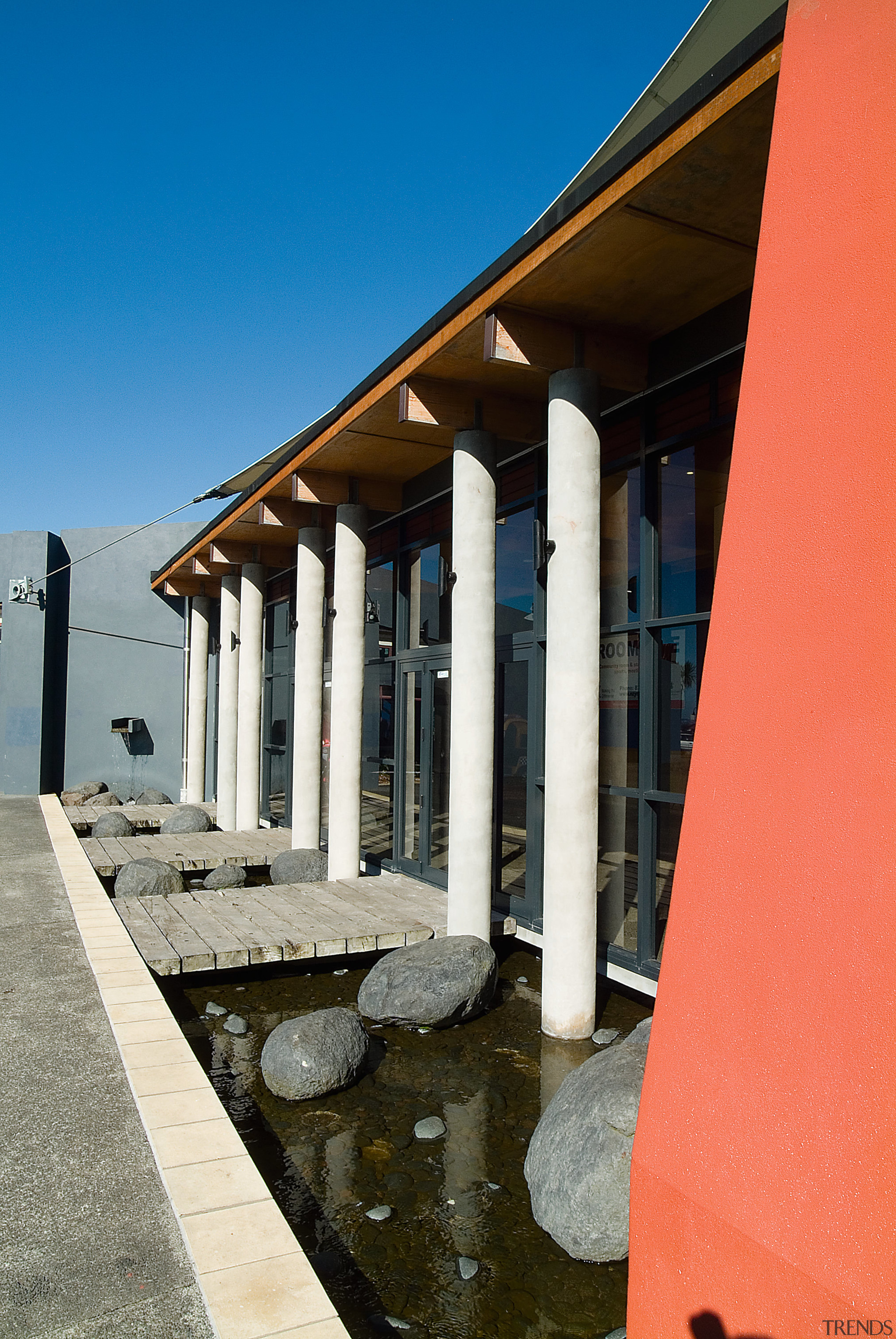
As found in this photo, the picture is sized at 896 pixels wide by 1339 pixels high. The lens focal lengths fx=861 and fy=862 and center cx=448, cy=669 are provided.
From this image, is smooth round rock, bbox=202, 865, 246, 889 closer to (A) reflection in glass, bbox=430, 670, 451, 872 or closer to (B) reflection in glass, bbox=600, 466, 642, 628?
(A) reflection in glass, bbox=430, 670, 451, 872

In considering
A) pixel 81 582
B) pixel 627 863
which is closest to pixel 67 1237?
pixel 627 863

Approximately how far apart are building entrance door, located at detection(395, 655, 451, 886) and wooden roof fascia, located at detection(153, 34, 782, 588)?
281 cm

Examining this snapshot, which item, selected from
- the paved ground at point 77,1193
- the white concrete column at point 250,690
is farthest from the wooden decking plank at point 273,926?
the white concrete column at point 250,690

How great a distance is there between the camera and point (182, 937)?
24.0ft

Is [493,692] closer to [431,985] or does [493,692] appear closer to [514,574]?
[514,574]

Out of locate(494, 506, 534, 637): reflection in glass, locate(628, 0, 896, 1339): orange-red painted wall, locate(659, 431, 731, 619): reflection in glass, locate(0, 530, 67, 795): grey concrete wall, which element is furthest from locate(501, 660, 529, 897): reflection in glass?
locate(0, 530, 67, 795): grey concrete wall

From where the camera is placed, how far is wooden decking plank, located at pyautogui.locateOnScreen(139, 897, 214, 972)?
675 cm

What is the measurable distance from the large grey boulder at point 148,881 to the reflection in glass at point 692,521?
6134 millimetres

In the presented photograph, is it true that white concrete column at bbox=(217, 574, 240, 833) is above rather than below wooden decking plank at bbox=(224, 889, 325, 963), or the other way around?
above

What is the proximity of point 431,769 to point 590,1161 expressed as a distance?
6.26 metres

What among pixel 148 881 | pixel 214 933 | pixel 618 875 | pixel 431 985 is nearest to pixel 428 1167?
pixel 431 985

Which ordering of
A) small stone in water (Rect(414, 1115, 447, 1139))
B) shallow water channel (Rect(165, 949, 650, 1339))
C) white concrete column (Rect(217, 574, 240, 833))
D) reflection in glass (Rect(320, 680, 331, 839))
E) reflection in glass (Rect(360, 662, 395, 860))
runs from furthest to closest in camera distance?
white concrete column (Rect(217, 574, 240, 833))
reflection in glass (Rect(320, 680, 331, 839))
reflection in glass (Rect(360, 662, 395, 860))
small stone in water (Rect(414, 1115, 447, 1139))
shallow water channel (Rect(165, 949, 650, 1339))

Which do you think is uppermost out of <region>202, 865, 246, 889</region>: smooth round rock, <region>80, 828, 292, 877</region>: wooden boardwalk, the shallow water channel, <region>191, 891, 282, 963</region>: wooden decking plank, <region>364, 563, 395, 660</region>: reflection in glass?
<region>364, 563, 395, 660</region>: reflection in glass

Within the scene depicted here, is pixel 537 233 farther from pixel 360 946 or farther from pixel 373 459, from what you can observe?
pixel 360 946
